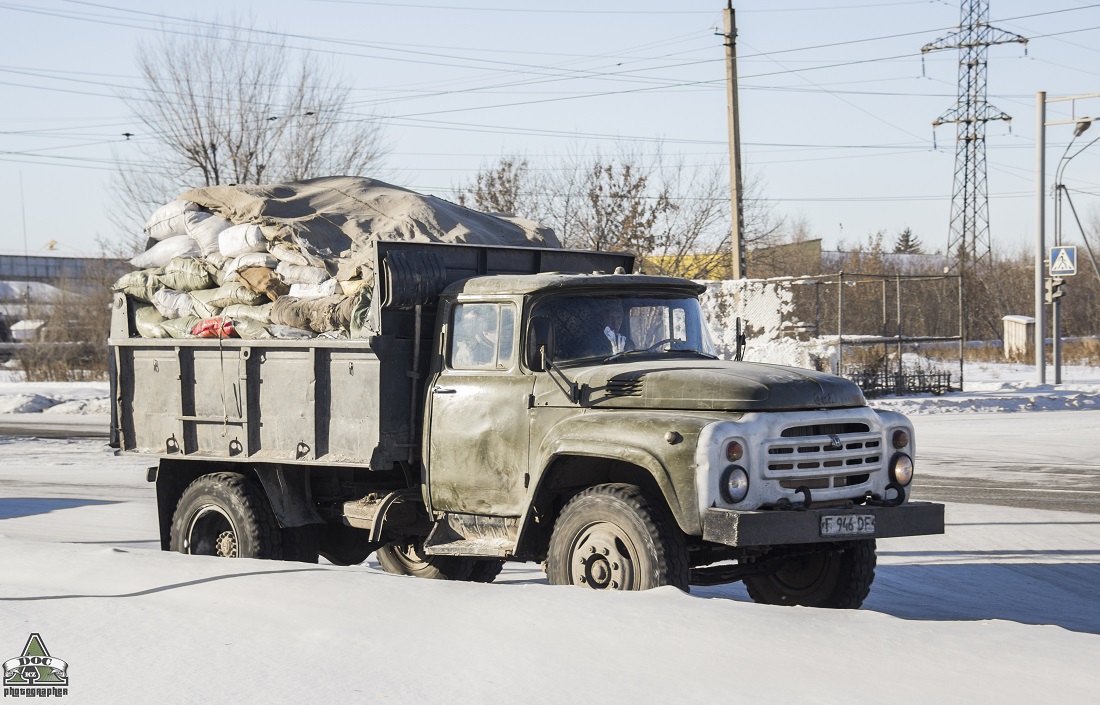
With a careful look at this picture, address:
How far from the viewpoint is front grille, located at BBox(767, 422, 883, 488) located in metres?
6.68

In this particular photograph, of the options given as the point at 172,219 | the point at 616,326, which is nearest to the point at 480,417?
the point at 616,326

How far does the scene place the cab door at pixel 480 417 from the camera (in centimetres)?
763

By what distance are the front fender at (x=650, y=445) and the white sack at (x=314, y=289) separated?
3.35 meters

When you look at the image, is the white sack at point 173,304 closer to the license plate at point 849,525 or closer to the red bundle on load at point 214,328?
the red bundle on load at point 214,328

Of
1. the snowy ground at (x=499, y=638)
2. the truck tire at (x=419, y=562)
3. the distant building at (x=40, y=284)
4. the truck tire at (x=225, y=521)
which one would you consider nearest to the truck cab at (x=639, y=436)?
the snowy ground at (x=499, y=638)

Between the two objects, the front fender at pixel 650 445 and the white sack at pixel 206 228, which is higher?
the white sack at pixel 206 228

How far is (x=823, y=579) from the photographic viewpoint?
7.61 m

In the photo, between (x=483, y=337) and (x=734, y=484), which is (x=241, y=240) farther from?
(x=734, y=484)

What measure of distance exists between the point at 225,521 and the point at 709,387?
428 centimetres

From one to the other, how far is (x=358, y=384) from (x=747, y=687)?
159 inches

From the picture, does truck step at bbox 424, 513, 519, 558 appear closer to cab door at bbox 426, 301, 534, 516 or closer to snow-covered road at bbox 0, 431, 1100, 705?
cab door at bbox 426, 301, 534, 516

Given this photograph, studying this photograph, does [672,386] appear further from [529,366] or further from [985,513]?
[985,513]

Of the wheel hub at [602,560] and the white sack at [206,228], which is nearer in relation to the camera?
the wheel hub at [602,560]

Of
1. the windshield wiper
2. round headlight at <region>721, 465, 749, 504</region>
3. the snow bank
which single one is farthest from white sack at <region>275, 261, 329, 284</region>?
the snow bank
